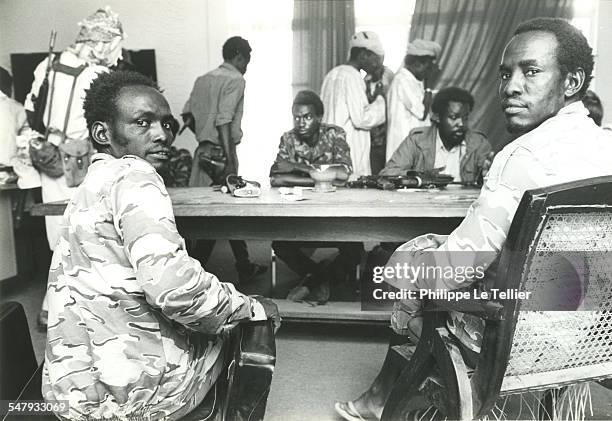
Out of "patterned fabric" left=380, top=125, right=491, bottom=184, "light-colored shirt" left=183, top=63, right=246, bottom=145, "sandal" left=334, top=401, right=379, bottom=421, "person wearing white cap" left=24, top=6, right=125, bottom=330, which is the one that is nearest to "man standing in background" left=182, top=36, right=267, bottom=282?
"light-colored shirt" left=183, top=63, right=246, bottom=145

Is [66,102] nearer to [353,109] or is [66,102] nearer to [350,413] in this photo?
[353,109]

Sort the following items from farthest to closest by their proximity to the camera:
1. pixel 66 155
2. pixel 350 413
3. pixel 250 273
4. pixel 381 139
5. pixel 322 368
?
pixel 381 139 → pixel 250 273 → pixel 66 155 → pixel 322 368 → pixel 350 413

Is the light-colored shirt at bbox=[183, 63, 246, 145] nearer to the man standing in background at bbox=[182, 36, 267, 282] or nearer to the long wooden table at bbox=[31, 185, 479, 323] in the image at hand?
the man standing in background at bbox=[182, 36, 267, 282]

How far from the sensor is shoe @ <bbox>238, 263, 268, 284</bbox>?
3.23 meters

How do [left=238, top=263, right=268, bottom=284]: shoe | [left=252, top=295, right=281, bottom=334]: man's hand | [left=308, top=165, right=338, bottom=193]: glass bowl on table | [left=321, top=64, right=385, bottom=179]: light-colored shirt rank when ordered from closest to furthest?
[left=252, top=295, right=281, bottom=334]: man's hand < [left=308, top=165, right=338, bottom=193]: glass bowl on table < [left=238, top=263, right=268, bottom=284]: shoe < [left=321, top=64, right=385, bottom=179]: light-colored shirt

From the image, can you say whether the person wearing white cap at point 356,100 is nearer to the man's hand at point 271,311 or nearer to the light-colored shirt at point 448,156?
the light-colored shirt at point 448,156

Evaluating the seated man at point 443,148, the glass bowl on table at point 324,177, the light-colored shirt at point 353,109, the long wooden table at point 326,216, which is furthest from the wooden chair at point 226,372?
the light-colored shirt at point 353,109

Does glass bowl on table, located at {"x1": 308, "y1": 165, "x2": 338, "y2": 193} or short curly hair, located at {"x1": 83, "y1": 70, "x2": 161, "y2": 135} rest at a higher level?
short curly hair, located at {"x1": 83, "y1": 70, "x2": 161, "y2": 135}

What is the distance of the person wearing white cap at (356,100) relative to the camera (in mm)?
3447

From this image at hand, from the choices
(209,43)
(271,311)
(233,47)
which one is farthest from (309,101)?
(271,311)

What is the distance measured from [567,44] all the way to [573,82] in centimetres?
8

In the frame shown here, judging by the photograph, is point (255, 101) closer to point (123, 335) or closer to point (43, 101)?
point (43, 101)

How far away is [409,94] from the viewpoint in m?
3.45

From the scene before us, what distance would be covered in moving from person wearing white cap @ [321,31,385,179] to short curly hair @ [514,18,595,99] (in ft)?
7.66
